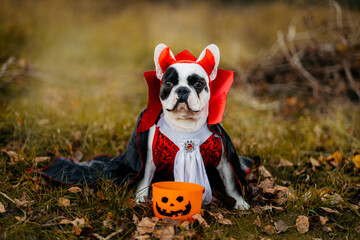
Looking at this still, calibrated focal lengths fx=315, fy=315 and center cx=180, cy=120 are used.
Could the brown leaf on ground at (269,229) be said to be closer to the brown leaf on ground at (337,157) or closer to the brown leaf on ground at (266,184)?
the brown leaf on ground at (266,184)

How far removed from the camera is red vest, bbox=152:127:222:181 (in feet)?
6.56

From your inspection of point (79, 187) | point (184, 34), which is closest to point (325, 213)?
point (79, 187)

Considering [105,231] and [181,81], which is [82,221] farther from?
[181,81]

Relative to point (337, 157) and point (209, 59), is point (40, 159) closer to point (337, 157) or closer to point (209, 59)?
point (209, 59)

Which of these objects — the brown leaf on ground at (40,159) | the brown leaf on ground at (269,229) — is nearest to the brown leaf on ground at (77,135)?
the brown leaf on ground at (40,159)

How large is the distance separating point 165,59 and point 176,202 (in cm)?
87

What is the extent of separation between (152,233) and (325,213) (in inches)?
45.2

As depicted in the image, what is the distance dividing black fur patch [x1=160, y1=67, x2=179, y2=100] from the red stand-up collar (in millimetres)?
128

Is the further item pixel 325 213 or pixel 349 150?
pixel 349 150

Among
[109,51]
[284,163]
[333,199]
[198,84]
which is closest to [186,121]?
[198,84]

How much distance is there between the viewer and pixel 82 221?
1.71 meters

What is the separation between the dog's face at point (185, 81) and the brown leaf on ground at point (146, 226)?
65cm

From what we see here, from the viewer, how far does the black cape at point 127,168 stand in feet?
6.77

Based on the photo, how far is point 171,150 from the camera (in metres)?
1.99
